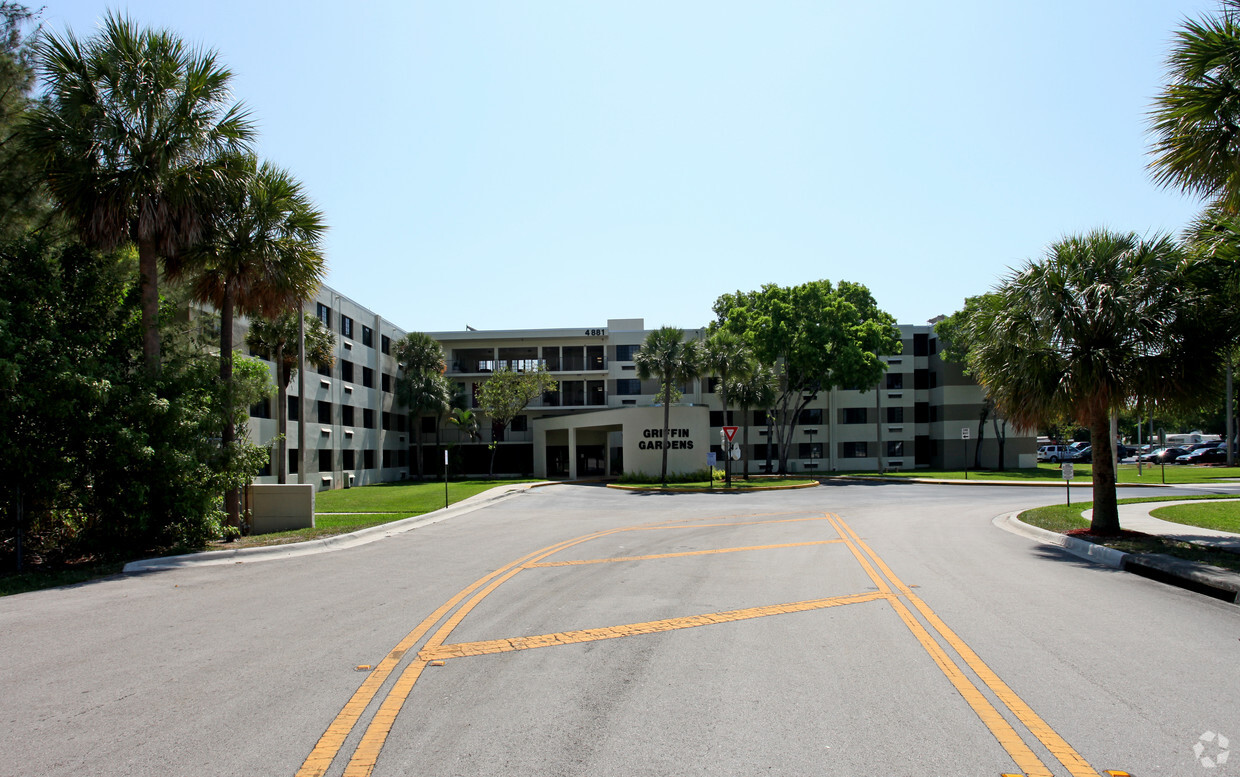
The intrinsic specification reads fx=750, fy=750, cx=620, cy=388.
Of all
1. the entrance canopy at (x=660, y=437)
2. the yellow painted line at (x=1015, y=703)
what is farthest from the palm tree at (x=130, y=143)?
the entrance canopy at (x=660, y=437)

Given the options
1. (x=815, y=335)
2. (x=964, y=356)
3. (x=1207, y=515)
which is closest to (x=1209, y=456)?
(x=964, y=356)

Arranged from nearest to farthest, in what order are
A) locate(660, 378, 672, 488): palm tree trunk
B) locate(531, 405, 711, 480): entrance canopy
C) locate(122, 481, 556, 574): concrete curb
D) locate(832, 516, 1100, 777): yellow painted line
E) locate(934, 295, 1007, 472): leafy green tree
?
locate(832, 516, 1100, 777): yellow painted line, locate(122, 481, 556, 574): concrete curb, locate(660, 378, 672, 488): palm tree trunk, locate(531, 405, 711, 480): entrance canopy, locate(934, 295, 1007, 472): leafy green tree

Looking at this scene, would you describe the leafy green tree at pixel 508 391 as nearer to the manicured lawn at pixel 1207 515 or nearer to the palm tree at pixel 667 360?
the palm tree at pixel 667 360

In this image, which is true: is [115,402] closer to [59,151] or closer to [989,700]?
[59,151]

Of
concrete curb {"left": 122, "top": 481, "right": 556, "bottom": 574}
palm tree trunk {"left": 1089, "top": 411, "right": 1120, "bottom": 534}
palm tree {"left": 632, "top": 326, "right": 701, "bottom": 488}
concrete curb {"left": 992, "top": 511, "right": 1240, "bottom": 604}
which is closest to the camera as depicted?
concrete curb {"left": 992, "top": 511, "right": 1240, "bottom": 604}

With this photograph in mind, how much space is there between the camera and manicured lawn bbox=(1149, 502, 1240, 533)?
1647cm

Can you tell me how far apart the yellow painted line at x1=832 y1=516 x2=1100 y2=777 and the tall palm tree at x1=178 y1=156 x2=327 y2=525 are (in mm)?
13185

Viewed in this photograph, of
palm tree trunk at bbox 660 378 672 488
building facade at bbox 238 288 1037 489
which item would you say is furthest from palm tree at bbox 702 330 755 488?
building facade at bbox 238 288 1037 489

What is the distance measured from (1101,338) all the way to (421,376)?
4505cm

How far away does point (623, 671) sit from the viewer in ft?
20.1

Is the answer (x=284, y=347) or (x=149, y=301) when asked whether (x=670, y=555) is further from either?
(x=284, y=347)

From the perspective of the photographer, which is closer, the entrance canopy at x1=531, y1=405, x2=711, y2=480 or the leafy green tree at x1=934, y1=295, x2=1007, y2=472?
the entrance canopy at x1=531, y1=405, x2=711, y2=480

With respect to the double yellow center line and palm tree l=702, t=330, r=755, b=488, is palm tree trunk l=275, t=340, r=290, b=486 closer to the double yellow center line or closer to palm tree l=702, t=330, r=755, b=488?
palm tree l=702, t=330, r=755, b=488

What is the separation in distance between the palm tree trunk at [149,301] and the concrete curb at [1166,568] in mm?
16996
